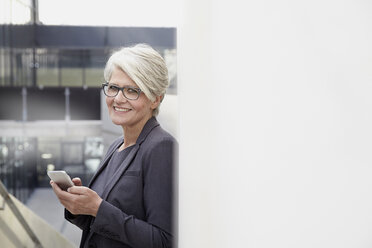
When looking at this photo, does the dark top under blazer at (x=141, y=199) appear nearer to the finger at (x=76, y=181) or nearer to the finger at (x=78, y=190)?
the finger at (x=78, y=190)

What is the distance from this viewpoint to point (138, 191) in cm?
117

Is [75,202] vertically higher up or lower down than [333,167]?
lower down

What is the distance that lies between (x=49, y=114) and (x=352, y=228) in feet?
31.6

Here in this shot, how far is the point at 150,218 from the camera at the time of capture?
44.8 inches

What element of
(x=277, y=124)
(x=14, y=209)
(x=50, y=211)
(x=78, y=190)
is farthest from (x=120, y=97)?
(x=50, y=211)

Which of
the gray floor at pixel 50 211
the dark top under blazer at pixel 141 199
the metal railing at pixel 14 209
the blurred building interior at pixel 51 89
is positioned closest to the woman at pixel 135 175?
the dark top under blazer at pixel 141 199

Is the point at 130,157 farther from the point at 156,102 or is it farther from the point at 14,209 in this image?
the point at 14,209

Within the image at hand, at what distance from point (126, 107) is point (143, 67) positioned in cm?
12

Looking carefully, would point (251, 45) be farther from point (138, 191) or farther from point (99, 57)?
point (99, 57)

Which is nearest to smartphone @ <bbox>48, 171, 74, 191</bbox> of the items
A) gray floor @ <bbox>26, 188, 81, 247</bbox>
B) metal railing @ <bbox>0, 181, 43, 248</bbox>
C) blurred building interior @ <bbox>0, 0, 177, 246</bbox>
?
metal railing @ <bbox>0, 181, 43, 248</bbox>

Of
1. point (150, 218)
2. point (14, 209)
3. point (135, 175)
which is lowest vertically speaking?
point (14, 209)

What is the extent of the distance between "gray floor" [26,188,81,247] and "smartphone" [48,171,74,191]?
Answer: 7945 millimetres

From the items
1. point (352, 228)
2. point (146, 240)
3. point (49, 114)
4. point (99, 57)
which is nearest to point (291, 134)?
point (352, 228)

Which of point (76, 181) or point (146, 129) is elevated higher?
point (146, 129)
